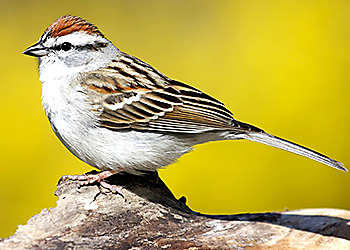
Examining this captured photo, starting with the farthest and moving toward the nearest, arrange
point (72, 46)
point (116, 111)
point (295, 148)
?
point (72, 46) → point (116, 111) → point (295, 148)

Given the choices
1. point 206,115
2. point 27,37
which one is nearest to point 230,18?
point 27,37

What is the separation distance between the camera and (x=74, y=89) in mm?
3189

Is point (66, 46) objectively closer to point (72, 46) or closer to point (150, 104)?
point (72, 46)

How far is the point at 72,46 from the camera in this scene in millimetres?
3318

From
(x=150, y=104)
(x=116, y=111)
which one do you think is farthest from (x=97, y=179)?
(x=150, y=104)

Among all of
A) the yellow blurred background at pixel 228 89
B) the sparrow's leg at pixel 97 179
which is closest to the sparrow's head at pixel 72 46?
the sparrow's leg at pixel 97 179

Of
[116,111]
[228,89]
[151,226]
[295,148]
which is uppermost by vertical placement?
[228,89]

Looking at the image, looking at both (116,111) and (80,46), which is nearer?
(116,111)

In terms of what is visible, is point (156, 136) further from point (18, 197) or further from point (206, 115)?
point (18, 197)

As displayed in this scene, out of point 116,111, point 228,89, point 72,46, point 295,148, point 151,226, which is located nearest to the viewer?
point 151,226

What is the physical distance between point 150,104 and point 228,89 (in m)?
1.91

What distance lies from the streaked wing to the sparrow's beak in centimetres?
28

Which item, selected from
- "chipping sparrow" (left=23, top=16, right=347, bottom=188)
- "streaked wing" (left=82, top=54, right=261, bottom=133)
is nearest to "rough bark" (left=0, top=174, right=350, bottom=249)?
"chipping sparrow" (left=23, top=16, right=347, bottom=188)

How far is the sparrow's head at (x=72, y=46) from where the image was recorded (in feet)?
10.6
